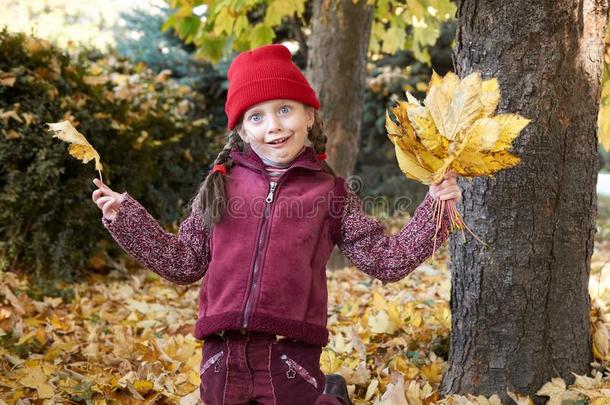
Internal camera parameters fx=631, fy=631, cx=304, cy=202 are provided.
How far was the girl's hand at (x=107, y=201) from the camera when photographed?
6.36 feet

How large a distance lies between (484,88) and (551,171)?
2.13ft

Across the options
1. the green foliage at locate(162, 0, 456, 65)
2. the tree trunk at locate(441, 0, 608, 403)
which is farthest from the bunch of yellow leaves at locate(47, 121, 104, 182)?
the green foliage at locate(162, 0, 456, 65)

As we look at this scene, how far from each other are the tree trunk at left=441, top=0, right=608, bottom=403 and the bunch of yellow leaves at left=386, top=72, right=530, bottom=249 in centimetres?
54

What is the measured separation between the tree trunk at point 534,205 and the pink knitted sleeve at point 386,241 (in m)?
0.48

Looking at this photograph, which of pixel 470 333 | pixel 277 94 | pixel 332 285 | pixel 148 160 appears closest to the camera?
pixel 277 94

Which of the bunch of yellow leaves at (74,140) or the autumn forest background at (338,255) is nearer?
the bunch of yellow leaves at (74,140)

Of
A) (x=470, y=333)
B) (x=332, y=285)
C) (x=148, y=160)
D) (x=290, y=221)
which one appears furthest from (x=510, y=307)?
(x=148, y=160)

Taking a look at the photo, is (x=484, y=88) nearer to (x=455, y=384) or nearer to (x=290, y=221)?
(x=290, y=221)

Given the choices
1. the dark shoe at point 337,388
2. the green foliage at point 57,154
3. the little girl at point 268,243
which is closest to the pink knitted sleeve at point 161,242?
the little girl at point 268,243

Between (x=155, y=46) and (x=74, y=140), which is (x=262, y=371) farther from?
(x=155, y=46)

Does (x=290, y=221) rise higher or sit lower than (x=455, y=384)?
higher

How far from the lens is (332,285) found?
479cm

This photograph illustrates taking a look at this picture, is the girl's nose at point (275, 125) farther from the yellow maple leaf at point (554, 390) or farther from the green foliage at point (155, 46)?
the green foliage at point (155, 46)

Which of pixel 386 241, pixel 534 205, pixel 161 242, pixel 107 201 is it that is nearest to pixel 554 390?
pixel 534 205
